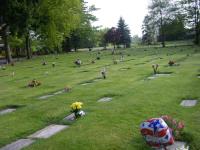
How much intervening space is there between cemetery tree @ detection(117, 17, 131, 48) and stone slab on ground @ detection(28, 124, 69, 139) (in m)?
64.3

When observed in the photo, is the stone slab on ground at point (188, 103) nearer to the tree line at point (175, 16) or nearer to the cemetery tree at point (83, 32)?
the tree line at point (175, 16)

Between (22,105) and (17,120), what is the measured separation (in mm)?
2380

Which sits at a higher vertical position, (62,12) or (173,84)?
(62,12)

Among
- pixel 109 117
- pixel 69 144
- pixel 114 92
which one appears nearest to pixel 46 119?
pixel 109 117

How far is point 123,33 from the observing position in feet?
252

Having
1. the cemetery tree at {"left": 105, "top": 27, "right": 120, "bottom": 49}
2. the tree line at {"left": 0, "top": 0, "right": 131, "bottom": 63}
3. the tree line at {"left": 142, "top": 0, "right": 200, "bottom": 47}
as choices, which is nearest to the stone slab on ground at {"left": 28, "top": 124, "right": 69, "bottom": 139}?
the tree line at {"left": 0, "top": 0, "right": 131, "bottom": 63}

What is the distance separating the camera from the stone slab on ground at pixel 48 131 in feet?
25.2

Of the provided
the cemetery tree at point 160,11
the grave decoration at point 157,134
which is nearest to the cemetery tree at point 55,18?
the cemetery tree at point 160,11

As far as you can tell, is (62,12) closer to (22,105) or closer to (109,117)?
(22,105)

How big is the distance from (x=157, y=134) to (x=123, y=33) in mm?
71796

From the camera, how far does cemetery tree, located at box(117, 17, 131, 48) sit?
7484 centimetres

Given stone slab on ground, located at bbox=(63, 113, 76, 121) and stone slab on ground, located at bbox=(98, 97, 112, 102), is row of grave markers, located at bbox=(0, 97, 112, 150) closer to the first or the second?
stone slab on ground, located at bbox=(63, 113, 76, 121)

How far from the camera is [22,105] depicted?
11656 millimetres

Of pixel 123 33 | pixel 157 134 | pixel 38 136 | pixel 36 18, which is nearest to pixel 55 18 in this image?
pixel 36 18
